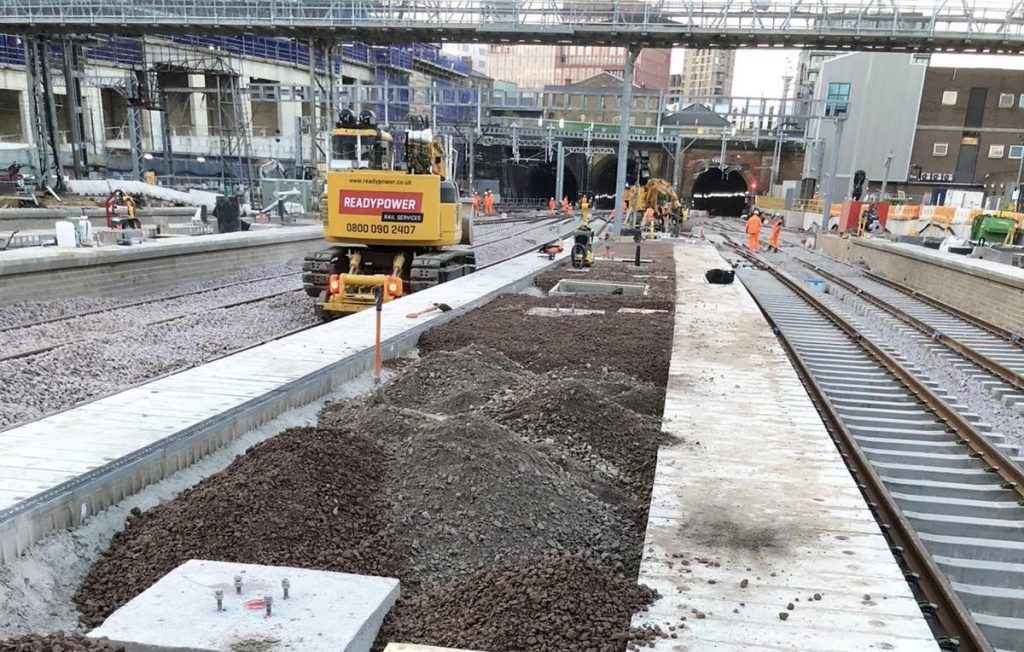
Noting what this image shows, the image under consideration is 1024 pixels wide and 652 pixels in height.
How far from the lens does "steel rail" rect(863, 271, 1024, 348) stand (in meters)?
13.7

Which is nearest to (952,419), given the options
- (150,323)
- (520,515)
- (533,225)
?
(520,515)

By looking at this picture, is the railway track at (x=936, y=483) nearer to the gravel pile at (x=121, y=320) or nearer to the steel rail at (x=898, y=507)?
the steel rail at (x=898, y=507)

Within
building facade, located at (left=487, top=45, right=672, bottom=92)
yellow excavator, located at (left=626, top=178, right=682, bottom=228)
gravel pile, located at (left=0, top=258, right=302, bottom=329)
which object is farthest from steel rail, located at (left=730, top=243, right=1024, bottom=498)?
building facade, located at (left=487, top=45, right=672, bottom=92)

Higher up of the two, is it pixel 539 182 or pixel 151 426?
pixel 539 182

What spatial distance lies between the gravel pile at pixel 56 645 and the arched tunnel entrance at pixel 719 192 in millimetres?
69949

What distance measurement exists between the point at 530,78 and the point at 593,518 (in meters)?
144

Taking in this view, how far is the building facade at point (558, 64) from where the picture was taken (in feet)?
438

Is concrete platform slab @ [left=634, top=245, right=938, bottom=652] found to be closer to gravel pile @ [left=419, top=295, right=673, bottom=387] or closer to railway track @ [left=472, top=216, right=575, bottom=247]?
gravel pile @ [left=419, top=295, right=673, bottom=387]

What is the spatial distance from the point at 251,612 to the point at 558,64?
143254 millimetres

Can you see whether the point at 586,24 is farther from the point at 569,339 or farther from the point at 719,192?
the point at 719,192

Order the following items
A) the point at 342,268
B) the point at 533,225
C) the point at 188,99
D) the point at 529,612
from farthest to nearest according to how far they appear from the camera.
A: the point at 188,99 → the point at 533,225 → the point at 342,268 → the point at 529,612

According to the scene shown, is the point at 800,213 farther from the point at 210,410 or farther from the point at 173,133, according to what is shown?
the point at 210,410

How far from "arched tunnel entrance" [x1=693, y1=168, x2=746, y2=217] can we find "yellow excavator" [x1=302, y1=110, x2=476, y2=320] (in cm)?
5818

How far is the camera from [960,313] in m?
16.3
